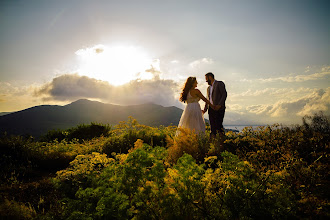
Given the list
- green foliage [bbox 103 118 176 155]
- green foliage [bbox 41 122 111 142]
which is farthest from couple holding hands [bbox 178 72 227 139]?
green foliage [bbox 41 122 111 142]

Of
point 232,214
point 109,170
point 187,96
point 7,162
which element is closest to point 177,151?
point 109,170

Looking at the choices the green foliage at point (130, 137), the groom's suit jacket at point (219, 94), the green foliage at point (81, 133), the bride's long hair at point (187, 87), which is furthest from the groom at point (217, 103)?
the green foliage at point (81, 133)

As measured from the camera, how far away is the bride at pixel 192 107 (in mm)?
7293

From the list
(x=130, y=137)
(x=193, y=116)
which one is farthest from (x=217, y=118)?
(x=130, y=137)

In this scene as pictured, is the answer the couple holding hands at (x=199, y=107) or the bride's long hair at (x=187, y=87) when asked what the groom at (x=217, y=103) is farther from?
the bride's long hair at (x=187, y=87)

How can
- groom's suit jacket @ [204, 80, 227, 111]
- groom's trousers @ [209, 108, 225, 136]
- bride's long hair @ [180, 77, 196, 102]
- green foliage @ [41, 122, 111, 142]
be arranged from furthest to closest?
green foliage @ [41, 122, 111, 142] < groom's suit jacket @ [204, 80, 227, 111] < groom's trousers @ [209, 108, 225, 136] < bride's long hair @ [180, 77, 196, 102]

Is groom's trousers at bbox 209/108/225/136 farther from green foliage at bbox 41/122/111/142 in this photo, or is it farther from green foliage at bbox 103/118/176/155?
green foliage at bbox 41/122/111/142

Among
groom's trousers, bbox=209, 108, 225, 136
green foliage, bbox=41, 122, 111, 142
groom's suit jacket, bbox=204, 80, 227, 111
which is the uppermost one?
groom's suit jacket, bbox=204, 80, 227, 111

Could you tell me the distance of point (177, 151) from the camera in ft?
14.7

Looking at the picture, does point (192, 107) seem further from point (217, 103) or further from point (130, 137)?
point (130, 137)

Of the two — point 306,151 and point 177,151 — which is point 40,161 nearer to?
point 177,151

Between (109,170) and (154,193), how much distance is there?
30.9 inches

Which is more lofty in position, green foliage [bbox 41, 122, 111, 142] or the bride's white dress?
the bride's white dress

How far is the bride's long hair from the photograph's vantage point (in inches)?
287
